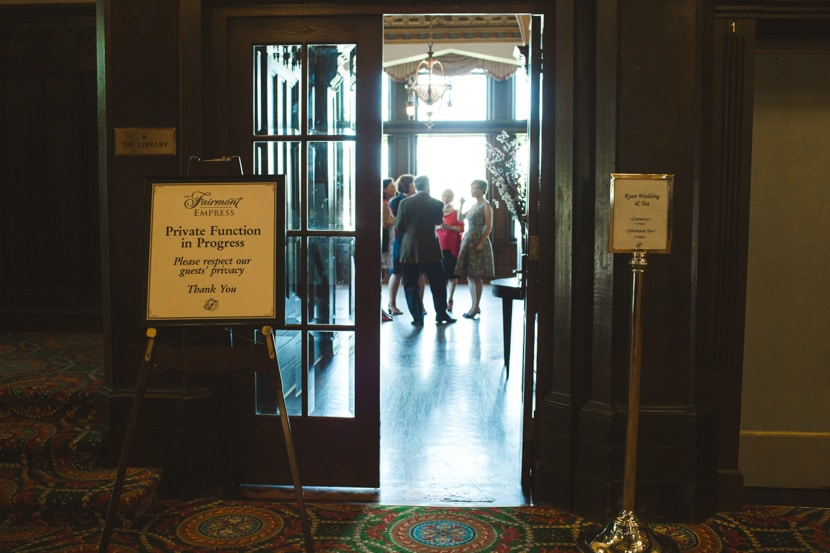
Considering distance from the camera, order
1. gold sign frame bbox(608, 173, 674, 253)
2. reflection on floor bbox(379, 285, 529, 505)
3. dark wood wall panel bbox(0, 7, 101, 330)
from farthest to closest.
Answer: dark wood wall panel bbox(0, 7, 101, 330), reflection on floor bbox(379, 285, 529, 505), gold sign frame bbox(608, 173, 674, 253)

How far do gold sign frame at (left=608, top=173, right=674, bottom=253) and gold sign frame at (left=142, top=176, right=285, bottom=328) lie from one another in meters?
1.16

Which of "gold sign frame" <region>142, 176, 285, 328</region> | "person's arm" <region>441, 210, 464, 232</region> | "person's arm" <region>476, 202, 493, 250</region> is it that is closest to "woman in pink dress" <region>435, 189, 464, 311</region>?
"person's arm" <region>441, 210, 464, 232</region>

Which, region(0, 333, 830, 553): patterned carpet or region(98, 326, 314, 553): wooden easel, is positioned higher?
region(98, 326, 314, 553): wooden easel

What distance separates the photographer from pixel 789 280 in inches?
131

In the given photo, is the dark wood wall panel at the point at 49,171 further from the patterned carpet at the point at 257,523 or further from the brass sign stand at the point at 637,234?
the brass sign stand at the point at 637,234

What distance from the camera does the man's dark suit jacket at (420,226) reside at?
7.18m

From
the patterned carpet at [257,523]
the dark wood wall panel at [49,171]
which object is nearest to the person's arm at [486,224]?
Result: the dark wood wall panel at [49,171]

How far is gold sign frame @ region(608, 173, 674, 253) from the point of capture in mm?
2615

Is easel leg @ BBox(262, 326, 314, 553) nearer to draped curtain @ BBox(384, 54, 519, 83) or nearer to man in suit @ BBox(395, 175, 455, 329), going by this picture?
man in suit @ BBox(395, 175, 455, 329)

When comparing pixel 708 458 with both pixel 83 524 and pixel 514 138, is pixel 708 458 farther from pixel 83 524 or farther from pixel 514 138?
pixel 514 138

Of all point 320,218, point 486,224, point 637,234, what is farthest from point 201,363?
point 486,224

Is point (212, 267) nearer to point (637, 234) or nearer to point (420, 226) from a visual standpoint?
point (637, 234)

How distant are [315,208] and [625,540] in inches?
72.7

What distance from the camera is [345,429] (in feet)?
11.1
